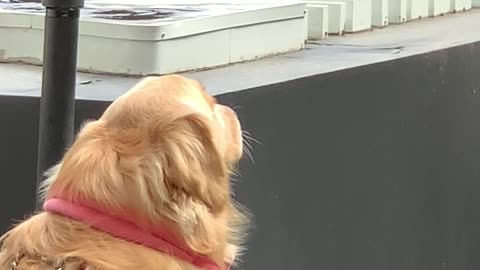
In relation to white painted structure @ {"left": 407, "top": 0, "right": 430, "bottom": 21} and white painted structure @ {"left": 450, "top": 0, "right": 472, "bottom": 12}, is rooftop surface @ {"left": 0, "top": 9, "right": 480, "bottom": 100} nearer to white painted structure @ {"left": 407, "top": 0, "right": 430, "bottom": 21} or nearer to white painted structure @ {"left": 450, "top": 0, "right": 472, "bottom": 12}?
white painted structure @ {"left": 407, "top": 0, "right": 430, "bottom": 21}

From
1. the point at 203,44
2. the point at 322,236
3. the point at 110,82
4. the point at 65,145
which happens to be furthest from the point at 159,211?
the point at 322,236

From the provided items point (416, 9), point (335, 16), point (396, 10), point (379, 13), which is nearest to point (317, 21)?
point (335, 16)

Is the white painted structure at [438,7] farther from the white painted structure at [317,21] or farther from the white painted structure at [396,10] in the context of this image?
the white painted structure at [317,21]

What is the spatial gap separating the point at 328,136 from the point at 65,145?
1607 millimetres

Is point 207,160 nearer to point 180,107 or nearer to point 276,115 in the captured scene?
point 180,107

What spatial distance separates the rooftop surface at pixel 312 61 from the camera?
3766mm

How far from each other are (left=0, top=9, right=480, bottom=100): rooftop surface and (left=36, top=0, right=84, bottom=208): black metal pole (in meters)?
0.50

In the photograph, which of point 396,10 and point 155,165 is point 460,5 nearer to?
point 396,10

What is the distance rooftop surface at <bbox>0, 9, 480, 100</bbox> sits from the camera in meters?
3.77

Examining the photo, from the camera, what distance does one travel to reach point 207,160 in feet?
8.21

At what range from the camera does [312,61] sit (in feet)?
15.2

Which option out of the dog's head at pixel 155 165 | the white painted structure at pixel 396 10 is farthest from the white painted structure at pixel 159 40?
the white painted structure at pixel 396 10

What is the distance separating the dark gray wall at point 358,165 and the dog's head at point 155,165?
3.34ft

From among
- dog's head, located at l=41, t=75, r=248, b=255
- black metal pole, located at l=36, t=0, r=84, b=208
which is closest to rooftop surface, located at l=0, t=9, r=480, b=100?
black metal pole, located at l=36, t=0, r=84, b=208
